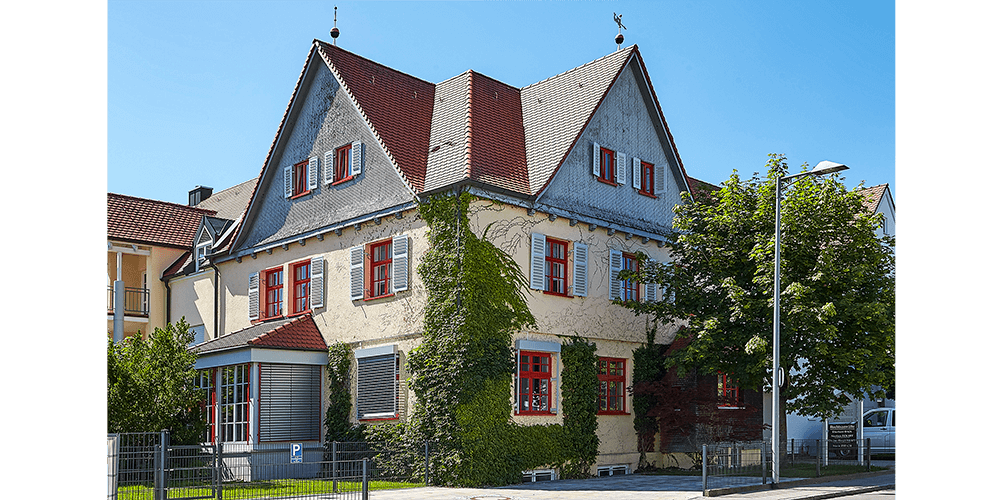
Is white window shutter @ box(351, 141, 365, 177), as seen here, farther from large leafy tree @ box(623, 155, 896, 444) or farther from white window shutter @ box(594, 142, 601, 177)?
large leafy tree @ box(623, 155, 896, 444)

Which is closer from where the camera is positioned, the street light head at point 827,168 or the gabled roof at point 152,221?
the street light head at point 827,168

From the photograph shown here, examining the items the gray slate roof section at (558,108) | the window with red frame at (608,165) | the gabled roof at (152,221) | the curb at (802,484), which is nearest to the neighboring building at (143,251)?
the gabled roof at (152,221)

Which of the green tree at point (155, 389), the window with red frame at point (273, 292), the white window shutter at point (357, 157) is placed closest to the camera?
the green tree at point (155, 389)

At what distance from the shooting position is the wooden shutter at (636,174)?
93.6 feet

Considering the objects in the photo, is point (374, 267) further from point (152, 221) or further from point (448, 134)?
point (152, 221)

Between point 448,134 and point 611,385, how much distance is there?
8.50m

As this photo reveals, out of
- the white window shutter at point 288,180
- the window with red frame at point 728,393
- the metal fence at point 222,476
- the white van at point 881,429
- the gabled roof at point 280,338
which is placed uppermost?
the white window shutter at point 288,180

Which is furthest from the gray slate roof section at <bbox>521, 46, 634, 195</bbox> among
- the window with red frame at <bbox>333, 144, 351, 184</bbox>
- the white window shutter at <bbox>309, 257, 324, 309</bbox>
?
the white window shutter at <bbox>309, 257, 324, 309</bbox>

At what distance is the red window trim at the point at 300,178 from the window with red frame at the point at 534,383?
931 cm

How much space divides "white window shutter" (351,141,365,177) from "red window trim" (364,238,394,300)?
2.30m

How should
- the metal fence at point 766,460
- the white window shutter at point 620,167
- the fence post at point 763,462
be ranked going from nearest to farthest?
the metal fence at point 766,460 → the fence post at point 763,462 → the white window shutter at point 620,167

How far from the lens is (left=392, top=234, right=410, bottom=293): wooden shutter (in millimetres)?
24656

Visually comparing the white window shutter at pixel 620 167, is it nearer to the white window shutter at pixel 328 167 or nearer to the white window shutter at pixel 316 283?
the white window shutter at pixel 328 167
